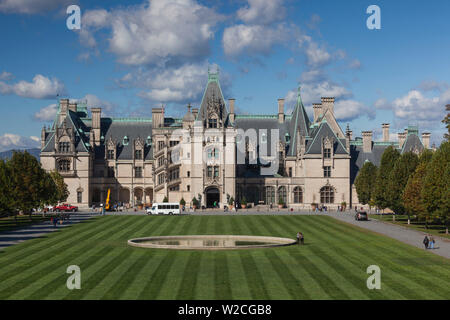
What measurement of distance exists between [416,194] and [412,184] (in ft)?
5.13

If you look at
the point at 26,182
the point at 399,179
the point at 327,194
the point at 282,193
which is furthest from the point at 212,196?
the point at 26,182

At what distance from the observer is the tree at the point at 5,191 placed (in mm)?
68562

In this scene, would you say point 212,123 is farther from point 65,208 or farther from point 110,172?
point 65,208

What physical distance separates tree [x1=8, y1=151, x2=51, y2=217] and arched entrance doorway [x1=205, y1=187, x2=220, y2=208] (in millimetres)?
30827

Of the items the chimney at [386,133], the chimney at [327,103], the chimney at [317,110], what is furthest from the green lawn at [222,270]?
the chimney at [386,133]

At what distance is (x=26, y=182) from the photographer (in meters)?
75.8

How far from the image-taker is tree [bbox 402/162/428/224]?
66.9 metres

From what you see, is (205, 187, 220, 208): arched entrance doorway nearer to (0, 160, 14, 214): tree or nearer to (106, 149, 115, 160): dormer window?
(106, 149, 115, 160): dormer window

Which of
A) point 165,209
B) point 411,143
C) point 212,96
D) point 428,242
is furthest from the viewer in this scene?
point 411,143

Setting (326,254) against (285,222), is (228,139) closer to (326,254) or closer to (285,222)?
(285,222)

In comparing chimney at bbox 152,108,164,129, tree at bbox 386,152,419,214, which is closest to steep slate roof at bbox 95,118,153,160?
chimney at bbox 152,108,164,129

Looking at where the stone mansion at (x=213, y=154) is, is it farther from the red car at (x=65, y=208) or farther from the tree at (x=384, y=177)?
the tree at (x=384, y=177)

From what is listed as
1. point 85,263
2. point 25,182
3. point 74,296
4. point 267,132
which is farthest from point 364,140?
point 74,296

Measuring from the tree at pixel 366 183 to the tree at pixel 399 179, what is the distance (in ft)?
44.8
